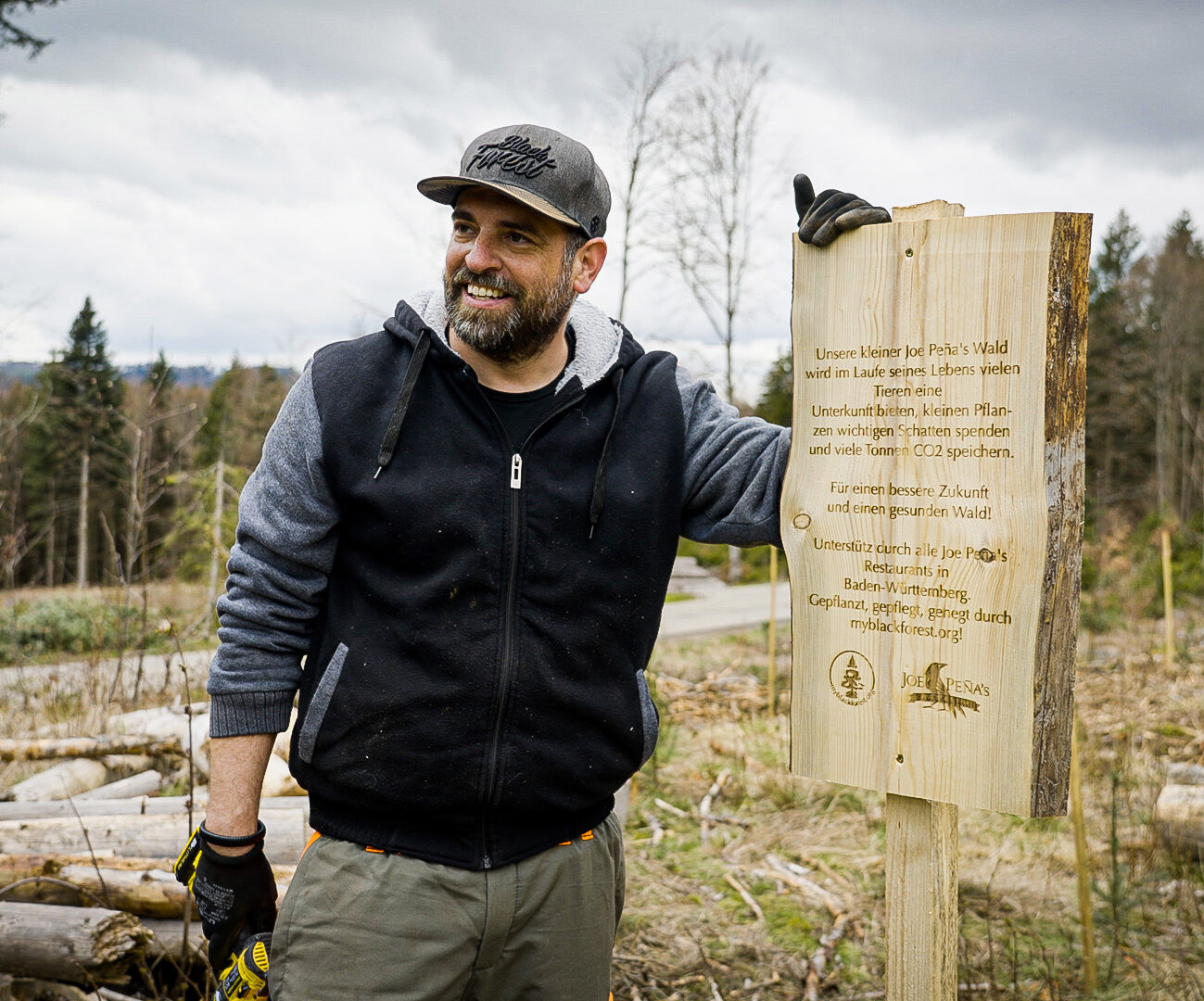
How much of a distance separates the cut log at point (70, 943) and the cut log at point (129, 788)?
1575 millimetres

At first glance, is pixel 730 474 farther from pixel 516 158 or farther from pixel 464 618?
pixel 516 158

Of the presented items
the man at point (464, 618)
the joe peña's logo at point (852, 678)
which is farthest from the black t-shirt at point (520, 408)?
the joe peña's logo at point (852, 678)

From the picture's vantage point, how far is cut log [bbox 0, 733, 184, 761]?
534 centimetres

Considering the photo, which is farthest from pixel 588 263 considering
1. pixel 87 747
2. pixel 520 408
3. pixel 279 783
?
pixel 87 747

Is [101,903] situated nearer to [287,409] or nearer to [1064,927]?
[287,409]

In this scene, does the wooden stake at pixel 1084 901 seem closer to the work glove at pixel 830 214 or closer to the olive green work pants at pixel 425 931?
the olive green work pants at pixel 425 931

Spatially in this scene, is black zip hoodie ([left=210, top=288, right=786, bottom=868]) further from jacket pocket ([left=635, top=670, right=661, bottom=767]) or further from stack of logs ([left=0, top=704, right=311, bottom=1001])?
stack of logs ([left=0, top=704, right=311, bottom=1001])

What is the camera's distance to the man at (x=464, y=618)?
2129 millimetres

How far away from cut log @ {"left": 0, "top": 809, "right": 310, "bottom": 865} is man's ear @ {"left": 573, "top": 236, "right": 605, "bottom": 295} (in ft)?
8.24

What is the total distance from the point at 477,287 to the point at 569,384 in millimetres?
315

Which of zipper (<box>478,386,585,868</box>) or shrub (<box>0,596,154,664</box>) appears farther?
shrub (<box>0,596,154,664</box>)

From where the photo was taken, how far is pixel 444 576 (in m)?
2.16

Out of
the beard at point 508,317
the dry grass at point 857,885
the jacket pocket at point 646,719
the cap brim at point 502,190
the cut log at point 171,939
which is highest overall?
the cap brim at point 502,190

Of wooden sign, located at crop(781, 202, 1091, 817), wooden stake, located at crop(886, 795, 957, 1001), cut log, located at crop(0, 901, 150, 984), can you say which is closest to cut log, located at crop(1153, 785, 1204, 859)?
wooden stake, located at crop(886, 795, 957, 1001)
